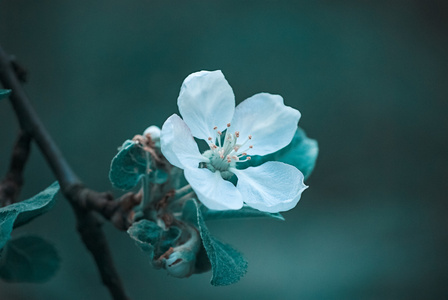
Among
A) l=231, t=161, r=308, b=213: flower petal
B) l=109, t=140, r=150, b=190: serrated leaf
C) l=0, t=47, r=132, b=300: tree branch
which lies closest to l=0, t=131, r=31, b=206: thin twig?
l=0, t=47, r=132, b=300: tree branch

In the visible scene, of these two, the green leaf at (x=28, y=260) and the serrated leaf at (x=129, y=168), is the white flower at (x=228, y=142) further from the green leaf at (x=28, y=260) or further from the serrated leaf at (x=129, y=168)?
the green leaf at (x=28, y=260)

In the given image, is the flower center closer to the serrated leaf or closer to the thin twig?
the serrated leaf

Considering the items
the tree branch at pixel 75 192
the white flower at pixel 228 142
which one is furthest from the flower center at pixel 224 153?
the tree branch at pixel 75 192

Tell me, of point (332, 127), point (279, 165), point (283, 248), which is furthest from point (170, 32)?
point (279, 165)

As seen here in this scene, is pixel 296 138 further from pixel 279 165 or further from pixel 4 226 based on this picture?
pixel 4 226

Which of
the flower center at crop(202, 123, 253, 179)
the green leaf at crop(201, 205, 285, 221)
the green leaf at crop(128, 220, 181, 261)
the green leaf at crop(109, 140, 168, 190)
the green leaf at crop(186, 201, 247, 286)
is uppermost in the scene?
the green leaf at crop(109, 140, 168, 190)

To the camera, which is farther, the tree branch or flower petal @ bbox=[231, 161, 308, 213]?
the tree branch

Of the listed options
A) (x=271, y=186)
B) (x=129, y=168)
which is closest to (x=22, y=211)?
(x=129, y=168)
